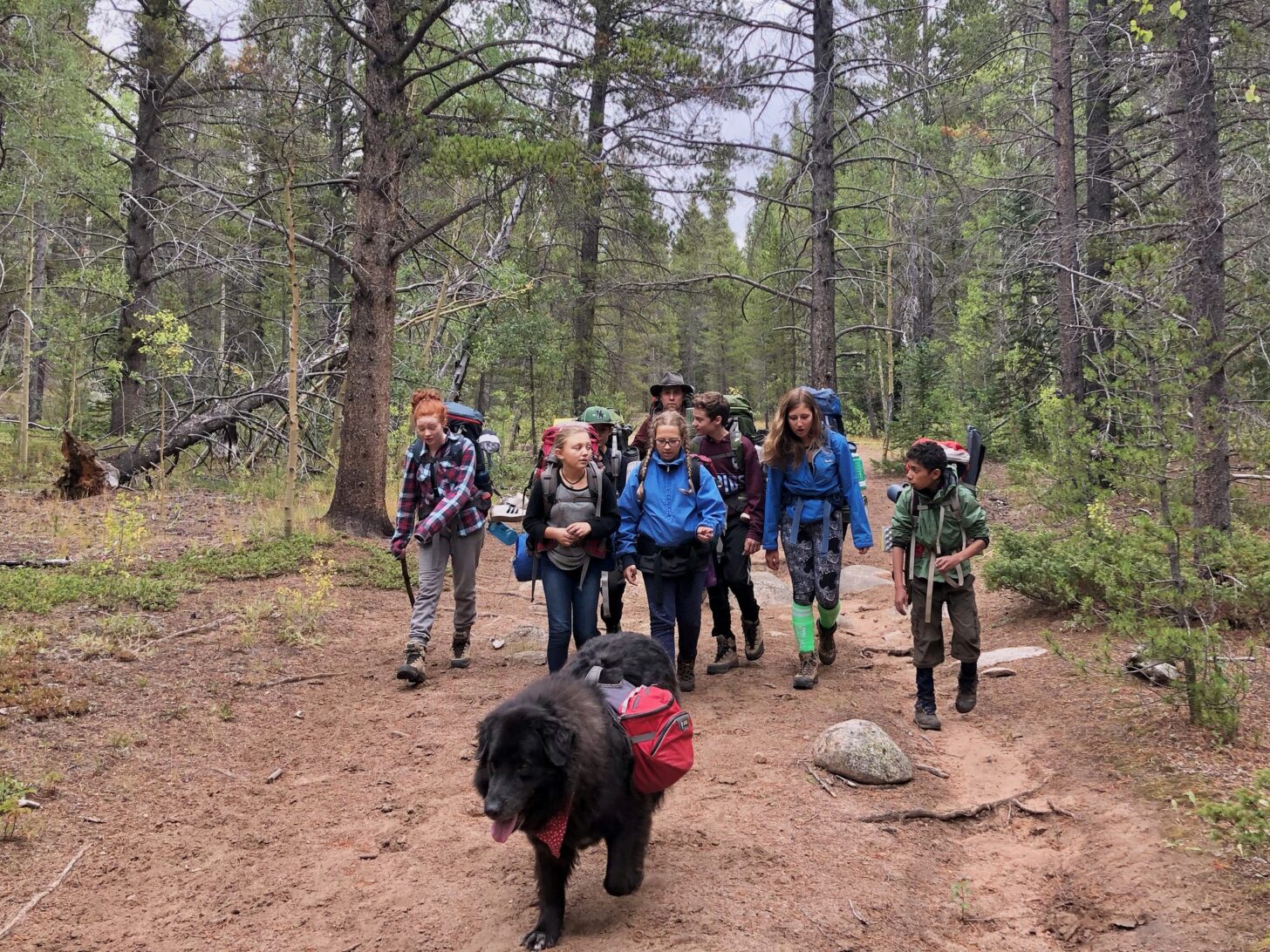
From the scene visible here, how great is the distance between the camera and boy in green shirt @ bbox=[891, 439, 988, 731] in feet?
17.5

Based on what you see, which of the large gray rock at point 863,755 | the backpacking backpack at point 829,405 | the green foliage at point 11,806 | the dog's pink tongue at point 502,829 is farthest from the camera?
the backpacking backpack at point 829,405

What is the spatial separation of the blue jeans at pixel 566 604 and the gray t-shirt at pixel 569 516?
0.06m

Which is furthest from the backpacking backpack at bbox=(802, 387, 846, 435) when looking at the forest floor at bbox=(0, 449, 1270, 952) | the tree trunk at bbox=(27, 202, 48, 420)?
the tree trunk at bbox=(27, 202, 48, 420)

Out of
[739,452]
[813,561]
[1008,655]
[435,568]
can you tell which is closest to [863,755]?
[813,561]

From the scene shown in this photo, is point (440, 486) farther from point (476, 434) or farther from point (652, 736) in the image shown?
point (652, 736)

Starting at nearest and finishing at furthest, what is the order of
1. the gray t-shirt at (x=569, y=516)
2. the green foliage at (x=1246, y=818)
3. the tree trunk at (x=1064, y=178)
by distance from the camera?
the green foliage at (x=1246, y=818), the gray t-shirt at (x=569, y=516), the tree trunk at (x=1064, y=178)

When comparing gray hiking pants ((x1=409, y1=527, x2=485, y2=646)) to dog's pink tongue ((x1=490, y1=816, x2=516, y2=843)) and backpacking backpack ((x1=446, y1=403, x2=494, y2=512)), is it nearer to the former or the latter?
backpacking backpack ((x1=446, y1=403, x2=494, y2=512))

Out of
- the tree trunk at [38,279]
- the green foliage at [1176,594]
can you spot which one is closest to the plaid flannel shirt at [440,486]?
the green foliage at [1176,594]

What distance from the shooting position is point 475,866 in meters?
3.76

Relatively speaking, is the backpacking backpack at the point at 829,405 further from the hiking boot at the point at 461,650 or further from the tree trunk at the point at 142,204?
the tree trunk at the point at 142,204

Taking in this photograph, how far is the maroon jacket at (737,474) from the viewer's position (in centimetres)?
642

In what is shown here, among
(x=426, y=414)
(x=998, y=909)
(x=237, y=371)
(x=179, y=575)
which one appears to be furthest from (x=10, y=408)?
(x=998, y=909)

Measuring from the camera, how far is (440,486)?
6465 mm

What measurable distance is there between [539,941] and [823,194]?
12.4 metres
